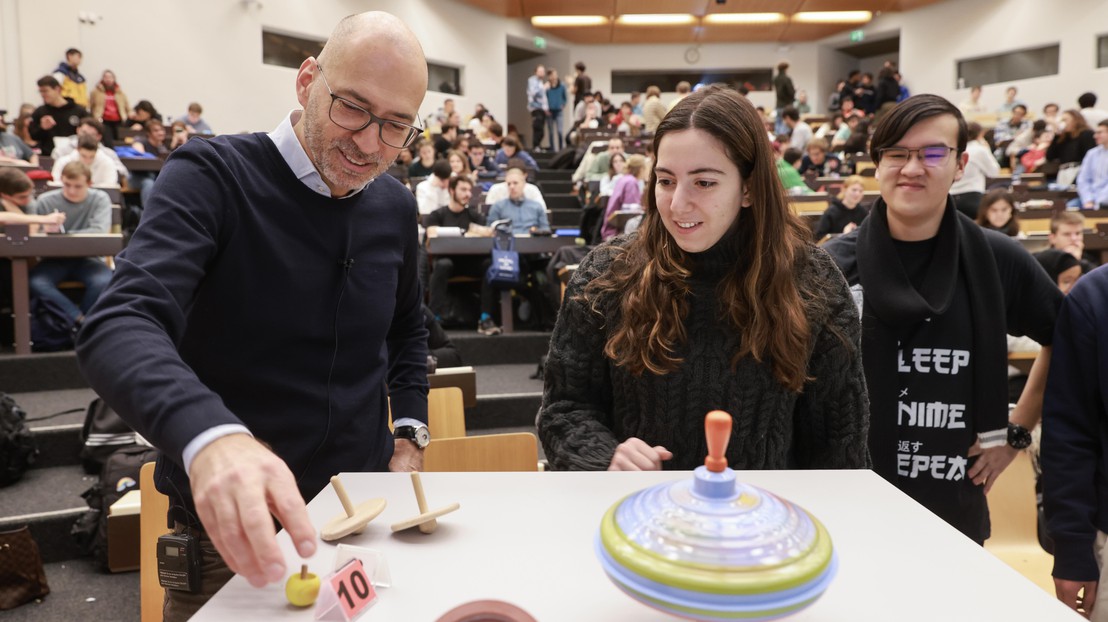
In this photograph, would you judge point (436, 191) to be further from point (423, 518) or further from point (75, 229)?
point (423, 518)

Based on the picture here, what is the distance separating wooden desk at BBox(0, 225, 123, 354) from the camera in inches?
171

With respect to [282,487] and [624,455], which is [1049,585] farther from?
[282,487]

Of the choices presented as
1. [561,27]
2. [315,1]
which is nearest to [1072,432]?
A: [315,1]

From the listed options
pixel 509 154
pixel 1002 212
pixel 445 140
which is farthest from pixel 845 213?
pixel 445 140

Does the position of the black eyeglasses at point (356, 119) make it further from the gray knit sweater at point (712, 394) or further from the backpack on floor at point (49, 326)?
the backpack on floor at point (49, 326)

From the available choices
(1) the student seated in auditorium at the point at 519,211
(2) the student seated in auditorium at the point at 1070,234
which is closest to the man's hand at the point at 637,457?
(2) the student seated in auditorium at the point at 1070,234

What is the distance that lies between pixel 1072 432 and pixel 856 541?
32.5 inches

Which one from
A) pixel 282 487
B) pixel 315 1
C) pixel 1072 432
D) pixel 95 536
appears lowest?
pixel 95 536

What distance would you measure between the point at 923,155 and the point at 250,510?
1540mm

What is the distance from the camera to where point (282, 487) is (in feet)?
2.29

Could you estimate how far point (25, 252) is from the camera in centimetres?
437

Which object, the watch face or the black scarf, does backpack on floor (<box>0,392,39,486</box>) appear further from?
the black scarf

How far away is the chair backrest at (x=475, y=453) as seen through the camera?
6.71ft

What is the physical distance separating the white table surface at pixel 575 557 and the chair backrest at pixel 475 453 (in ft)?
3.12
